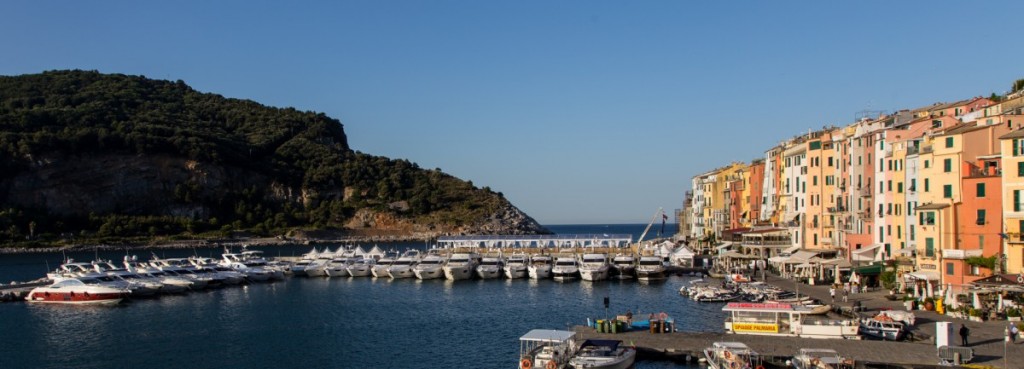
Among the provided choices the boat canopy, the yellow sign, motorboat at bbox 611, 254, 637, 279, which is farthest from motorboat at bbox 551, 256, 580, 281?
the boat canopy

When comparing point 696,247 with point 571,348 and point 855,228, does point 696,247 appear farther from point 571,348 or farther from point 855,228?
point 571,348

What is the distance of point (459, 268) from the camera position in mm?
82500

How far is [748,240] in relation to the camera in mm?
81250

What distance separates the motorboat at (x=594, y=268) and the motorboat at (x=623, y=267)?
34.1 inches

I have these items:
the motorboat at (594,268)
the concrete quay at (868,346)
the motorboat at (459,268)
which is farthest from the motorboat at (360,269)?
the concrete quay at (868,346)

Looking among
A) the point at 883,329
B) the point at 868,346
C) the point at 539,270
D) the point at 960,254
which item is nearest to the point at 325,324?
the point at 868,346

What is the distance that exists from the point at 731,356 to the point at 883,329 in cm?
950

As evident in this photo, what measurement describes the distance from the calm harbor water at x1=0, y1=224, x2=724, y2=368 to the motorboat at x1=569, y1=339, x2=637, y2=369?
128cm

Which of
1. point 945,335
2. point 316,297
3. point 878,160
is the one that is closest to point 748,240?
point 878,160

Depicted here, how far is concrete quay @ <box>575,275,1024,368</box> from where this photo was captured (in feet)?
105

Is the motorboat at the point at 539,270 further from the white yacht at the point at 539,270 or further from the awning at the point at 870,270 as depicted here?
the awning at the point at 870,270

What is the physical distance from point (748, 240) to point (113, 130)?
14611cm

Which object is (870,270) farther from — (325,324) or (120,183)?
(120,183)

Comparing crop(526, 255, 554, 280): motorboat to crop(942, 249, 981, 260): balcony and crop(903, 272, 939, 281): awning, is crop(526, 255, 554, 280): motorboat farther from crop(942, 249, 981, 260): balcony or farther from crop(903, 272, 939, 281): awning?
crop(942, 249, 981, 260): balcony
